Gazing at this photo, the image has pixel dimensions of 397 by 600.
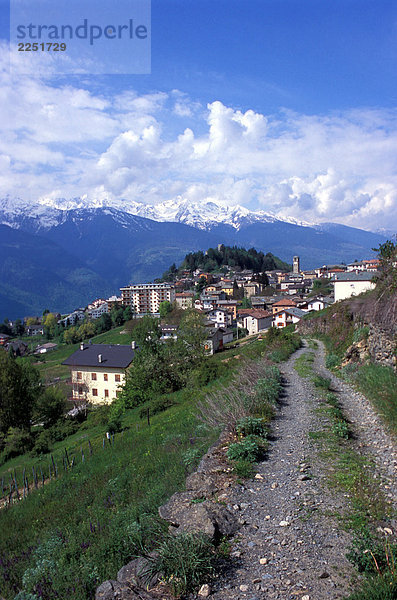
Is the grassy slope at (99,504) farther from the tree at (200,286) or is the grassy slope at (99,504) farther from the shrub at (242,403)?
the tree at (200,286)

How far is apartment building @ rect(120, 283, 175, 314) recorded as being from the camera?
449 ft

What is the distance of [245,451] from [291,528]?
2445mm

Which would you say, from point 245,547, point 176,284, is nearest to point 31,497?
point 245,547

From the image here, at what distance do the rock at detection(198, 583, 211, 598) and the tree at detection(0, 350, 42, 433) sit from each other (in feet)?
97.2

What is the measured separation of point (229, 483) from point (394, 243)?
54.4 ft

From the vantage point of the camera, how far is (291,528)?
4.94 metres

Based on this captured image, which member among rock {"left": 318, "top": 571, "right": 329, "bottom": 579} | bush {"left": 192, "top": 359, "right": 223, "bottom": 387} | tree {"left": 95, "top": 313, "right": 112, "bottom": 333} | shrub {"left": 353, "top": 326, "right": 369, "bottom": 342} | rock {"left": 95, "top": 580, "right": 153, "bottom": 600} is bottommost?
tree {"left": 95, "top": 313, "right": 112, "bottom": 333}

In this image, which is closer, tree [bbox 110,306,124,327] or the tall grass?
the tall grass

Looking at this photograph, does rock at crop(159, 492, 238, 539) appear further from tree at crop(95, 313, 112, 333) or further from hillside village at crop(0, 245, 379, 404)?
tree at crop(95, 313, 112, 333)

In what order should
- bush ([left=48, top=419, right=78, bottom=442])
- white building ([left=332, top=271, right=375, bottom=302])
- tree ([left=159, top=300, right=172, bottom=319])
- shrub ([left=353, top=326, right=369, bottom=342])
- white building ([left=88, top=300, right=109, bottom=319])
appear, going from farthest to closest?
white building ([left=88, top=300, right=109, bottom=319]), tree ([left=159, top=300, right=172, bottom=319]), white building ([left=332, top=271, right=375, bottom=302]), bush ([left=48, top=419, right=78, bottom=442]), shrub ([left=353, top=326, right=369, bottom=342])

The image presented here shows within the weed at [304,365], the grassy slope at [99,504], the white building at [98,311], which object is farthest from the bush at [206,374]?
the white building at [98,311]

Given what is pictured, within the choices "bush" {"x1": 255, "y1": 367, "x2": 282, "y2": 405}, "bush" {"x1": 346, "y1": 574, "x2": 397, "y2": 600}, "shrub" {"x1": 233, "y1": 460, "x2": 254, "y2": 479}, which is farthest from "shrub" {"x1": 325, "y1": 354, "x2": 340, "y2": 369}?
"bush" {"x1": 346, "y1": 574, "x2": 397, "y2": 600}

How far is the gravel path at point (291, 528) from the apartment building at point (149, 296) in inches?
5060

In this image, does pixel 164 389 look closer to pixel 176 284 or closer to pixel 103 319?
pixel 103 319
